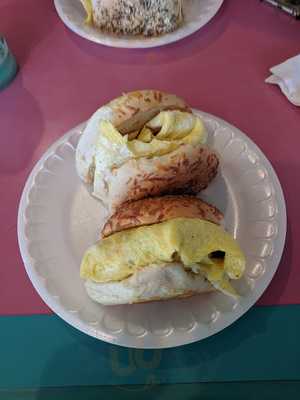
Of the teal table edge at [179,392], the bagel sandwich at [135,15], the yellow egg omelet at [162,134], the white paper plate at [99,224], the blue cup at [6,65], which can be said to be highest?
the bagel sandwich at [135,15]

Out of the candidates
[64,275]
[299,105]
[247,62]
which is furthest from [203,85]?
[64,275]

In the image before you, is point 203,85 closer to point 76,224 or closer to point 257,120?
point 257,120

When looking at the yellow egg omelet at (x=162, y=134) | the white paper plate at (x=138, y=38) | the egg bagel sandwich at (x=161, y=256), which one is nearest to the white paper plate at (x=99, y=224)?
the egg bagel sandwich at (x=161, y=256)

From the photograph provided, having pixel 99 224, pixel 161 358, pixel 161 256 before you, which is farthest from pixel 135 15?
pixel 161 358

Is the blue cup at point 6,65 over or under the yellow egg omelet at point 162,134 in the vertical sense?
under

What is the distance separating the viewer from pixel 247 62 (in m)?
1.19

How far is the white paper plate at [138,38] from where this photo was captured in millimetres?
1191

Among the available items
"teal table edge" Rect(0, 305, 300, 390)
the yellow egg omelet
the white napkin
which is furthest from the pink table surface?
the yellow egg omelet

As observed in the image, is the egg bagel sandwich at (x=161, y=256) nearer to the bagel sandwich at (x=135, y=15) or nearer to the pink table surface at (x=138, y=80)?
the pink table surface at (x=138, y=80)

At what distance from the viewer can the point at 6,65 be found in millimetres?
1179

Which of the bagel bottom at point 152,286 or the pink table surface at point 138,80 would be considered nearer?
the bagel bottom at point 152,286

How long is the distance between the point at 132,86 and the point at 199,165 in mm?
472

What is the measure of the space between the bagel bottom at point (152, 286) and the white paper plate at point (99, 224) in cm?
4

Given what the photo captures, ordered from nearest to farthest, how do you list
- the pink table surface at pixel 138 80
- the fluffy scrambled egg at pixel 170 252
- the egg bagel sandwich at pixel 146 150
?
1. the fluffy scrambled egg at pixel 170 252
2. the egg bagel sandwich at pixel 146 150
3. the pink table surface at pixel 138 80
